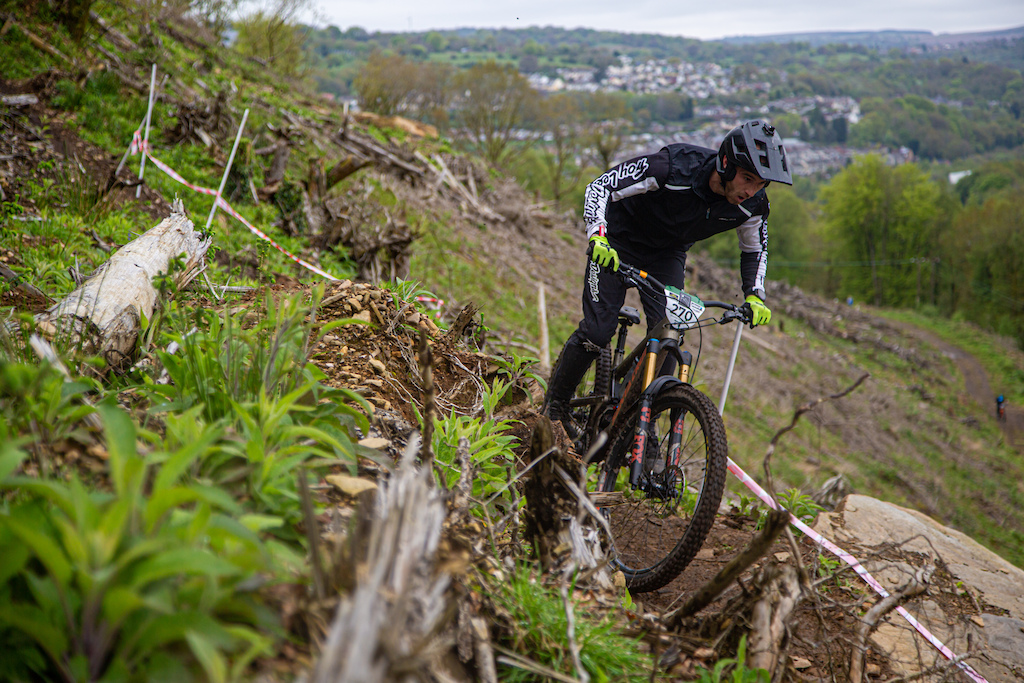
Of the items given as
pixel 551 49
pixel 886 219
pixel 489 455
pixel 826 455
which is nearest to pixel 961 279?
pixel 886 219

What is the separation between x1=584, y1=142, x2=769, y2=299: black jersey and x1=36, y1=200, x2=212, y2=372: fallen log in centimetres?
257

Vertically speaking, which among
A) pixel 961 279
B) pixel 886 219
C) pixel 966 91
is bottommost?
pixel 961 279

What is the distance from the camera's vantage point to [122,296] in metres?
3.09


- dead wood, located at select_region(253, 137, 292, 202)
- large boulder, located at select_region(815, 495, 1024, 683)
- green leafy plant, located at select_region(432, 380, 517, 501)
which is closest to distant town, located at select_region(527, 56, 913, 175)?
dead wood, located at select_region(253, 137, 292, 202)

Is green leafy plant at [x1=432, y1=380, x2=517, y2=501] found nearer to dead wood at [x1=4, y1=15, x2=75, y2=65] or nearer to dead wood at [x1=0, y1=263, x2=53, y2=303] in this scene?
dead wood at [x1=0, y1=263, x2=53, y2=303]

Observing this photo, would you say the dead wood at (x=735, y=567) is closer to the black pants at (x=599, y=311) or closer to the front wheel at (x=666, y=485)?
the front wheel at (x=666, y=485)

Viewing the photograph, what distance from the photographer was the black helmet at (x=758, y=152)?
135 inches

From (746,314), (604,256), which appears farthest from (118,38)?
(746,314)

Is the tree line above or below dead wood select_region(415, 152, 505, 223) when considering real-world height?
below

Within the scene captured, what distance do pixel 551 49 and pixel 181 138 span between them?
148 m

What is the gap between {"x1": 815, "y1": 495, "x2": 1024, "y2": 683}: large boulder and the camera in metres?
3.15

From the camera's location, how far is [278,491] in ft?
5.52

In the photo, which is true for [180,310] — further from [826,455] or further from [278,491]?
[826,455]

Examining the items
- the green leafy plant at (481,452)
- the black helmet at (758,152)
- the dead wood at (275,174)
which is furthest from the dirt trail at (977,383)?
the green leafy plant at (481,452)
